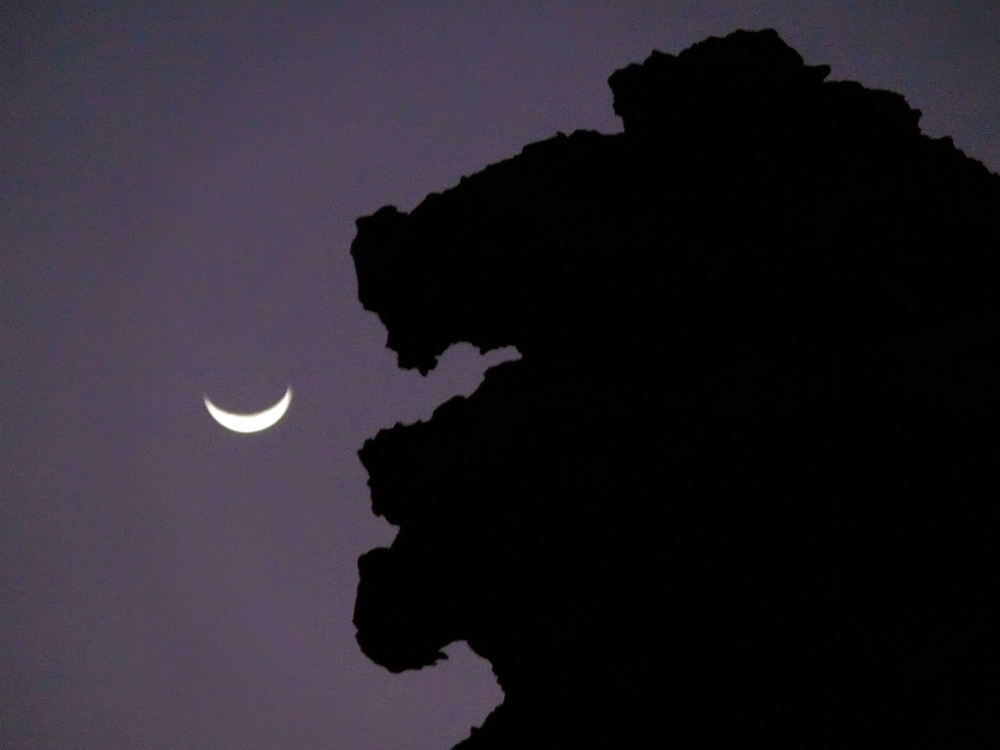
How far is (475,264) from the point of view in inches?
588

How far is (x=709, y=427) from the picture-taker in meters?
13.2

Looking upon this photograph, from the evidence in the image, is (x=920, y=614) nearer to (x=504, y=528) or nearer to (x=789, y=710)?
(x=789, y=710)

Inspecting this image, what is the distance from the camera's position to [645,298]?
13.9 m

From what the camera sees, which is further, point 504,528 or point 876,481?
point 504,528

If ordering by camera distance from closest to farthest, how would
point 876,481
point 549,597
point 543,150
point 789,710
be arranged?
point 789,710, point 876,481, point 549,597, point 543,150

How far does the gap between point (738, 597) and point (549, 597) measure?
330 cm

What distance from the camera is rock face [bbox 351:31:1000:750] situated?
39.9 feet

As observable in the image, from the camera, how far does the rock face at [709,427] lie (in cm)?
1215

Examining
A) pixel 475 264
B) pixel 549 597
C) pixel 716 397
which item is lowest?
pixel 549 597

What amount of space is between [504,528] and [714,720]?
477 centimetres

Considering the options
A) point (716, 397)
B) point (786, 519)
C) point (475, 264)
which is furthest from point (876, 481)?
point (475, 264)

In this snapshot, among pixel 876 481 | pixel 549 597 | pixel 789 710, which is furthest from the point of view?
pixel 549 597

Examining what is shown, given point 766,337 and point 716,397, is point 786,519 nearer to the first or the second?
point 716,397

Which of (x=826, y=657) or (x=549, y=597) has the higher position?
(x=549, y=597)
